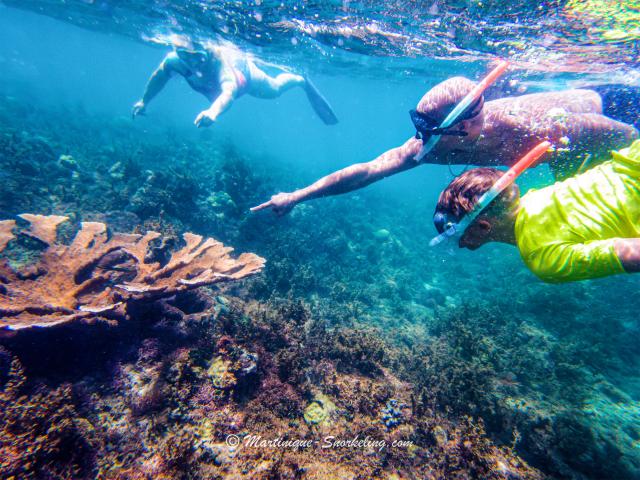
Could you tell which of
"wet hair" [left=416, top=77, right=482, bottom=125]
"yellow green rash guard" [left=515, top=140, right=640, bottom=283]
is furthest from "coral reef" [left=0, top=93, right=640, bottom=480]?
"wet hair" [left=416, top=77, right=482, bottom=125]

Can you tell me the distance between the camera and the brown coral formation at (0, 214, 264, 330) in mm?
3004

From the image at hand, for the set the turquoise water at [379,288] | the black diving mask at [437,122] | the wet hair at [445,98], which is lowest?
the turquoise water at [379,288]

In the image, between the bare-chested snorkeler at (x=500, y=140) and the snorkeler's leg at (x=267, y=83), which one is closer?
the bare-chested snorkeler at (x=500, y=140)

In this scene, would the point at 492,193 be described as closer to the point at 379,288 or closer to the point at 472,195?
the point at 472,195

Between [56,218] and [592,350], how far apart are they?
11.5m

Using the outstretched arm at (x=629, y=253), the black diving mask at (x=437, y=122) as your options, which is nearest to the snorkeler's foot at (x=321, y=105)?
the black diving mask at (x=437, y=122)

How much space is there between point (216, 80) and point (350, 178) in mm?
11157

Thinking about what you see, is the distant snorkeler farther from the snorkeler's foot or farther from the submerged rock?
the submerged rock

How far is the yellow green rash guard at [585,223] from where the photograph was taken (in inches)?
73.0

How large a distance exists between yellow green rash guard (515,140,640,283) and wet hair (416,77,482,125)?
4.44 feet

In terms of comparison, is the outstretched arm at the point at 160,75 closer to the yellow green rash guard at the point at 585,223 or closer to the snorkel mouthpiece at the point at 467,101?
the snorkel mouthpiece at the point at 467,101

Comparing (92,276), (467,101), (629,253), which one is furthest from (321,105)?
(629,253)

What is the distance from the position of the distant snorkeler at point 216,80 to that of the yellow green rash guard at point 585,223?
660 centimetres

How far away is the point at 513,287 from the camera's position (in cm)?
998
